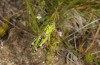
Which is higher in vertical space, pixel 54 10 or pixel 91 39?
pixel 54 10

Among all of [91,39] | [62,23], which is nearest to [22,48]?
[62,23]

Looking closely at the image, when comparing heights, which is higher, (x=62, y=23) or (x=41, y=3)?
(x=41, y=3)

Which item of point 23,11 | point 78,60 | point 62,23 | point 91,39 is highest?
point 23,11

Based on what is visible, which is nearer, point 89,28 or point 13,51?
point 13,51

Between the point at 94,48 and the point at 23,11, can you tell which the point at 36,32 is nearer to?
the point at 23,11

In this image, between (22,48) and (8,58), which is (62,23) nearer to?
(22,48)

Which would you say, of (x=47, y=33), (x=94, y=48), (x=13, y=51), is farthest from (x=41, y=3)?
(x=94, y=48)

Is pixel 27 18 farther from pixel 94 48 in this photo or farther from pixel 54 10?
pixel 94 48

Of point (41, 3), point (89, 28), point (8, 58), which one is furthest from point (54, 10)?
point (8, 58)

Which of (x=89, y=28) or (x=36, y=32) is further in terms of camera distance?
(x=89, y=28)
